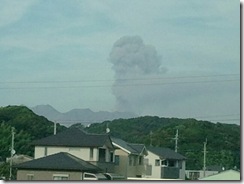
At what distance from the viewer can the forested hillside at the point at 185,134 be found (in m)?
12.2

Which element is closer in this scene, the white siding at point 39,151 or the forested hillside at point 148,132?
the forested hillside at point 148,132

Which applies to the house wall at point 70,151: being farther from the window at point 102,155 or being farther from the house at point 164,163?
the house at point 164,163

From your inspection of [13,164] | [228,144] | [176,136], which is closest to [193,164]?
[176,136]

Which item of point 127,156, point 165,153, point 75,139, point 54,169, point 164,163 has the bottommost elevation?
point 54,169

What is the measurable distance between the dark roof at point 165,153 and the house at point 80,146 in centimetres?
202

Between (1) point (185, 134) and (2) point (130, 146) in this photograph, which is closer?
(1) point (185, 134)

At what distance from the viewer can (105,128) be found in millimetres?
15086

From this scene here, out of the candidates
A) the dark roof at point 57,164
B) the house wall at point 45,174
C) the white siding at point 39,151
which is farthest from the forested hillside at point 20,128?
the house wall at point 45,174

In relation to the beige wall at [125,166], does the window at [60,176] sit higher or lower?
lower

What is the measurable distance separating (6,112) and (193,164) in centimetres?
624

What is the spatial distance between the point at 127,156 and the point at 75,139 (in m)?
2.25

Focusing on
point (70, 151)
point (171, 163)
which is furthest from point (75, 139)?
point (171, 163)

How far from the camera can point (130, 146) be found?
15.2 meters

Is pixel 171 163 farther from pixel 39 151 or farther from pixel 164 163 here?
pixel 39 151
